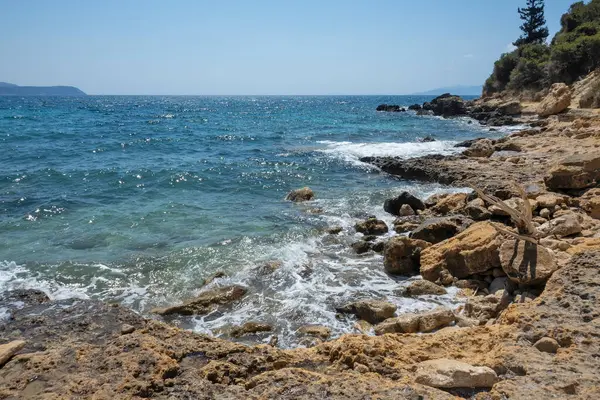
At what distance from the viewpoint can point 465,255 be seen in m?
8.02

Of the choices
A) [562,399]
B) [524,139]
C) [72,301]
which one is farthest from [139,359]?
[524,139]

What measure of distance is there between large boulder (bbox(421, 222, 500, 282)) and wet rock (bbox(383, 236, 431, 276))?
10.2 inches

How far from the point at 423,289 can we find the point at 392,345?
352 centimetres

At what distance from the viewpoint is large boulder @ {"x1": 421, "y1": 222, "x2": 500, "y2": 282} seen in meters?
7.81

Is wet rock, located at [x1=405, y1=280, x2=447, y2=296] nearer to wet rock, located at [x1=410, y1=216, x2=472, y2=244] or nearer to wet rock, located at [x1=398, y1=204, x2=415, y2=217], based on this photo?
wet rock, located at [x1=410, y1=216, x2=472, y2=244]

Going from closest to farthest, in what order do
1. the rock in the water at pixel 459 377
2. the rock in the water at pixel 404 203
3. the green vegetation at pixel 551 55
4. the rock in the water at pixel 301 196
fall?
1. the rock in the water at pixel 459 377
2. the rock in the water at pixel 404 203
3. the rock in the water at pixel 301 196
4. the green vegetation at pixel 551 55

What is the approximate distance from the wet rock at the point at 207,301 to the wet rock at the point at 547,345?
5.35 meters

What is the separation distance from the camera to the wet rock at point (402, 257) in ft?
29.8

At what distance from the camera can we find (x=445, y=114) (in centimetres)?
5944

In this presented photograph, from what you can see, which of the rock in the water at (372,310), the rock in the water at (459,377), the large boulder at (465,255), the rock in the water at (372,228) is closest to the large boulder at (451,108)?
the rock in the water at (372,228)

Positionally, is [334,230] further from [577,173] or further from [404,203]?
[577,173]

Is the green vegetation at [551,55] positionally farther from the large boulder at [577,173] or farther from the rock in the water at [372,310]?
the rock in the water at [372,310]

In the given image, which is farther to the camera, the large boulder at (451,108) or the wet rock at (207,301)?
the large boulder at (451,108)

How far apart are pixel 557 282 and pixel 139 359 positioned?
510cm
